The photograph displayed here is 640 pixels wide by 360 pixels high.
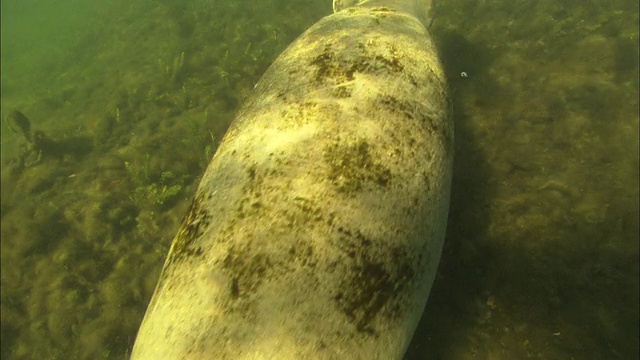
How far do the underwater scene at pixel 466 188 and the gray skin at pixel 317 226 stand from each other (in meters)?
1.36

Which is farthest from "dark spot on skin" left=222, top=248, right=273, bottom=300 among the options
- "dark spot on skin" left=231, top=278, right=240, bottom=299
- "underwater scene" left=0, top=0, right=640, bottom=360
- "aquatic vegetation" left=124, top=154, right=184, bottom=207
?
"aquatic vegetation" left=124, top=154, right=184, bottom=207

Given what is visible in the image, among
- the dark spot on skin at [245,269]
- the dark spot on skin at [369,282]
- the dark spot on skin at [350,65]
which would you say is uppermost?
the dark spot on skin at [350,65]

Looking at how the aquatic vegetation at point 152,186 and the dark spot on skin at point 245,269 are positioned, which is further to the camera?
the aquatic vegetation at point 152,186

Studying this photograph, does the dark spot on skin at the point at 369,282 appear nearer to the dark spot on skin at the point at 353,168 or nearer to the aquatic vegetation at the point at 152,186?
the dark spot on skin at the point at 353,168

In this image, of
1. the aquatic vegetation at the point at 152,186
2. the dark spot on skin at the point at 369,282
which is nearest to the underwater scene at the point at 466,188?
the aquatic vegetation at the point at 152,186

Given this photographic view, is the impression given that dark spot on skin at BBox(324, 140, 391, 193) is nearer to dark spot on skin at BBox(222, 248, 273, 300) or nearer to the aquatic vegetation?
dark spot on skin at BBox(222, 248, 273, 300)

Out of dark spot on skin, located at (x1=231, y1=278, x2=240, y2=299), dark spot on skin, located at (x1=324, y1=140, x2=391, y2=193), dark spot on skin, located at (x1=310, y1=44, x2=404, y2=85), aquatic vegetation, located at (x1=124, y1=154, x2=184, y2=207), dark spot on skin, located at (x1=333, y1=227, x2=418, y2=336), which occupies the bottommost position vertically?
→ aquatic vegetation, located at (x1=124, y1=154, x2=184, y2=207)

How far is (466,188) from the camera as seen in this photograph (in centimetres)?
377

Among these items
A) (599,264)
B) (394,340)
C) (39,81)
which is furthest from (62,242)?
(39,81)

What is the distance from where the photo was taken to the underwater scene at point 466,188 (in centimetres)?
294

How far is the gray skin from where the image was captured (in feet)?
5.27

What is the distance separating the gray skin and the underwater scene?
1.36 metres

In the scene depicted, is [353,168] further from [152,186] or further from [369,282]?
[152,186]

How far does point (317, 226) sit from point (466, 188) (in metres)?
2.57
